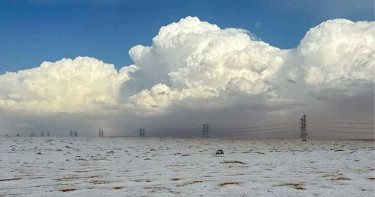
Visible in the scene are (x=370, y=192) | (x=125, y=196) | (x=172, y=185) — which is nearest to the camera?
(x=125, y=196)

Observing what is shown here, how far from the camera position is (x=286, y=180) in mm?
18500

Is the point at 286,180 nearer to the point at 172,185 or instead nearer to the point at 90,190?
the point at 172,185

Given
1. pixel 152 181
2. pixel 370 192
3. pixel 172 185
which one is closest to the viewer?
pixel 370 192

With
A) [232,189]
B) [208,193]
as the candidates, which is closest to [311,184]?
[232,189]

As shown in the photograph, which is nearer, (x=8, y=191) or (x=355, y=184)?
(x=8, y=191)

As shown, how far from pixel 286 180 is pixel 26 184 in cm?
1157

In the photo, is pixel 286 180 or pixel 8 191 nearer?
pixel 8 191

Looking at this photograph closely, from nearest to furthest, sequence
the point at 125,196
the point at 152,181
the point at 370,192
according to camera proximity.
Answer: the point at 125,196 < the point at 370,192 < the point at 152,181

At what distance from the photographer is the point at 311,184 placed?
17156 mm

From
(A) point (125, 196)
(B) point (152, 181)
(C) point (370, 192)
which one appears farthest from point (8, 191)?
(C) point (370, 192)

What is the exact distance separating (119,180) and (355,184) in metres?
10.5

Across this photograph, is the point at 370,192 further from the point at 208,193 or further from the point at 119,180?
the point at 119,180

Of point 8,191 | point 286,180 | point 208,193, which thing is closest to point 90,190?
point 8,191

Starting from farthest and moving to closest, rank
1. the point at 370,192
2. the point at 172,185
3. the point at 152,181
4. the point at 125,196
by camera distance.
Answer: the point at 152,181 → the point at 172,185 → the point at 370,192 → the point at 125,196
